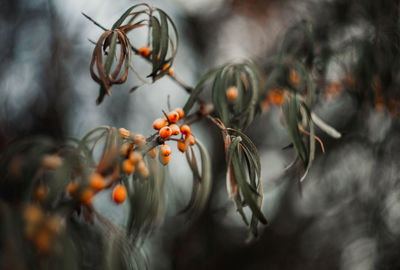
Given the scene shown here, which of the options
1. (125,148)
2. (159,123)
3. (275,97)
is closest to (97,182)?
(125,148)

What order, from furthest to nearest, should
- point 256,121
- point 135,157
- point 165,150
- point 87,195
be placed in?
point 256,121
point 165,150
point 135,157
point 87,195

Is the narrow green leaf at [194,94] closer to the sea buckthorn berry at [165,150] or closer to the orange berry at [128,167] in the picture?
the sea buckthorn berry at [165,150]

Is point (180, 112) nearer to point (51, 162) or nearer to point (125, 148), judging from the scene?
point (125, 148)

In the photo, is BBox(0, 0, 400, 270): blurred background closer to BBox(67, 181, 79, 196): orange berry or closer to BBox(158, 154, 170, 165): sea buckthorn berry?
BBox(158, 154, 170, 165): sea buckthorn berry

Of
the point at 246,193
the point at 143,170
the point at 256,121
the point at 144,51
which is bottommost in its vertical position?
the point at 256,121

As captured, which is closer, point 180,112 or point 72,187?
point 72,187

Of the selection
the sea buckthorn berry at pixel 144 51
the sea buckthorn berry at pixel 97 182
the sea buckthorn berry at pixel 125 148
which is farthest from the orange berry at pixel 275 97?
the sea buckthorn berry at pixel 97 182

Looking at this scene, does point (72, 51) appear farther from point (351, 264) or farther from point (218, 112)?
point (351, 264)
